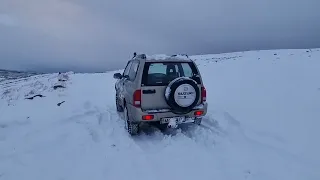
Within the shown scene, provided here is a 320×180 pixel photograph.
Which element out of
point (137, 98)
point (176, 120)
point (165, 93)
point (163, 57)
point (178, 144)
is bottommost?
point (178, 144)

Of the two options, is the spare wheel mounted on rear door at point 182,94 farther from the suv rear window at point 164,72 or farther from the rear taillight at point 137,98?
the rear taillight at point 137,98

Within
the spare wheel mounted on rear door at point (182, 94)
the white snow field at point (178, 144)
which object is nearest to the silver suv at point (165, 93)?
the spare wheel mounted on rear door at point (182, 94)

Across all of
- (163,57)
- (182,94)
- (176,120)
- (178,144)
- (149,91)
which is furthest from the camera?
(163,57)

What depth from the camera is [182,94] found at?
21.1ft

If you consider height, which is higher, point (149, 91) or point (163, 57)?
point (163, 57)

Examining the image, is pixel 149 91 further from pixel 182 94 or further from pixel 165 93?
pixel 182 94

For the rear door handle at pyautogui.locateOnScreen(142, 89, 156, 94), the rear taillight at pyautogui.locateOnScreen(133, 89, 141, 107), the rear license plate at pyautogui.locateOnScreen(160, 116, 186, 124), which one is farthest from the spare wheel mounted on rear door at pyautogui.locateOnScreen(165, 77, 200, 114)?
the rear taillight at pyautogui.locateOnScreen(133, 89, 141, 107)

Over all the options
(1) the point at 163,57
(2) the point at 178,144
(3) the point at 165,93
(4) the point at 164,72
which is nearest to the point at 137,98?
(3) the point at 165,93

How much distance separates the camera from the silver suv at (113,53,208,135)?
6433 mm

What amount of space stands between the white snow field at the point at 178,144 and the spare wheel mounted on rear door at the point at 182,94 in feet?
2.50

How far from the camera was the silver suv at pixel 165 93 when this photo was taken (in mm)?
6433

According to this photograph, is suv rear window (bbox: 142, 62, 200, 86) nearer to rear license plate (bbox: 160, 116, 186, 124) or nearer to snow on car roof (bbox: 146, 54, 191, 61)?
snow on car roof (bbox: 146, 54, 191, 61)

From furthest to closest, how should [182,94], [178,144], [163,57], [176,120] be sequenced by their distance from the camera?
[163,57] < [176,120] < [182,94] < [178,144]

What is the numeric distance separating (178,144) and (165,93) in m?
1.22
